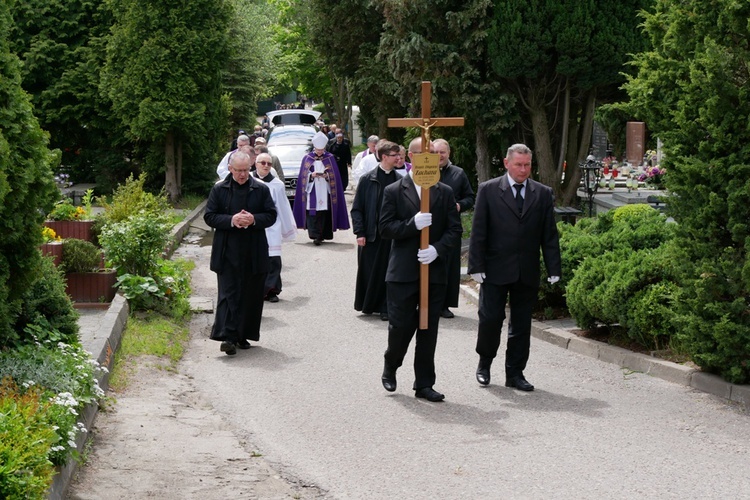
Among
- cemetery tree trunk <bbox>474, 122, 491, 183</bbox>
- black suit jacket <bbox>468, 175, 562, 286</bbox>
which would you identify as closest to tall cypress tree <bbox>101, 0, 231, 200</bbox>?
cemetery tree trunk <bbox>474, 122, 491, 183</bbox>

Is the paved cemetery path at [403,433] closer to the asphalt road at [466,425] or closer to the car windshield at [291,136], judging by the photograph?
the asphalt road at [466,425]

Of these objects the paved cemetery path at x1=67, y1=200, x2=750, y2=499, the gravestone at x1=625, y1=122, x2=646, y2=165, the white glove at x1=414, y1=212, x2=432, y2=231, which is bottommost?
the paved cemetery path at x1=67, y1=200, x2=750, y2=499

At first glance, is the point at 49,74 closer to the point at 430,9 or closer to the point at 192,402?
the point at 430,9

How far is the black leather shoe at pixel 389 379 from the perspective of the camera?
371 inches

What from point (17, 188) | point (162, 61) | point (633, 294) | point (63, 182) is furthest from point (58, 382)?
point (63, 182)

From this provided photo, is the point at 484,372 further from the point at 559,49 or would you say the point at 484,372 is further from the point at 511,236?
the point at 559,49

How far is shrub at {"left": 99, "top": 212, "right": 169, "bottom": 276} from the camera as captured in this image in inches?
508

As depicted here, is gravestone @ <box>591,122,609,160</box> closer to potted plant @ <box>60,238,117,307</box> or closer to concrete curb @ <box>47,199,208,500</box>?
potted plant @ <box>60,238,117,307</box>

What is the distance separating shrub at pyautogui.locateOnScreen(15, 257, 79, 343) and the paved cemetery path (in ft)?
2.40

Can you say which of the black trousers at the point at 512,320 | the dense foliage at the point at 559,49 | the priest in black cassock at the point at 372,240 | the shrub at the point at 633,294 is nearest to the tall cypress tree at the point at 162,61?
the dense foliage at the point at 559,49

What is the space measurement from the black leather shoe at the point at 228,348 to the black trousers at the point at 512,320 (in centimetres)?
272

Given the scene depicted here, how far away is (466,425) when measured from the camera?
8359 mm

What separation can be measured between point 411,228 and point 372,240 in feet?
13.3

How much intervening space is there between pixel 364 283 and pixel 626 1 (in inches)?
341
